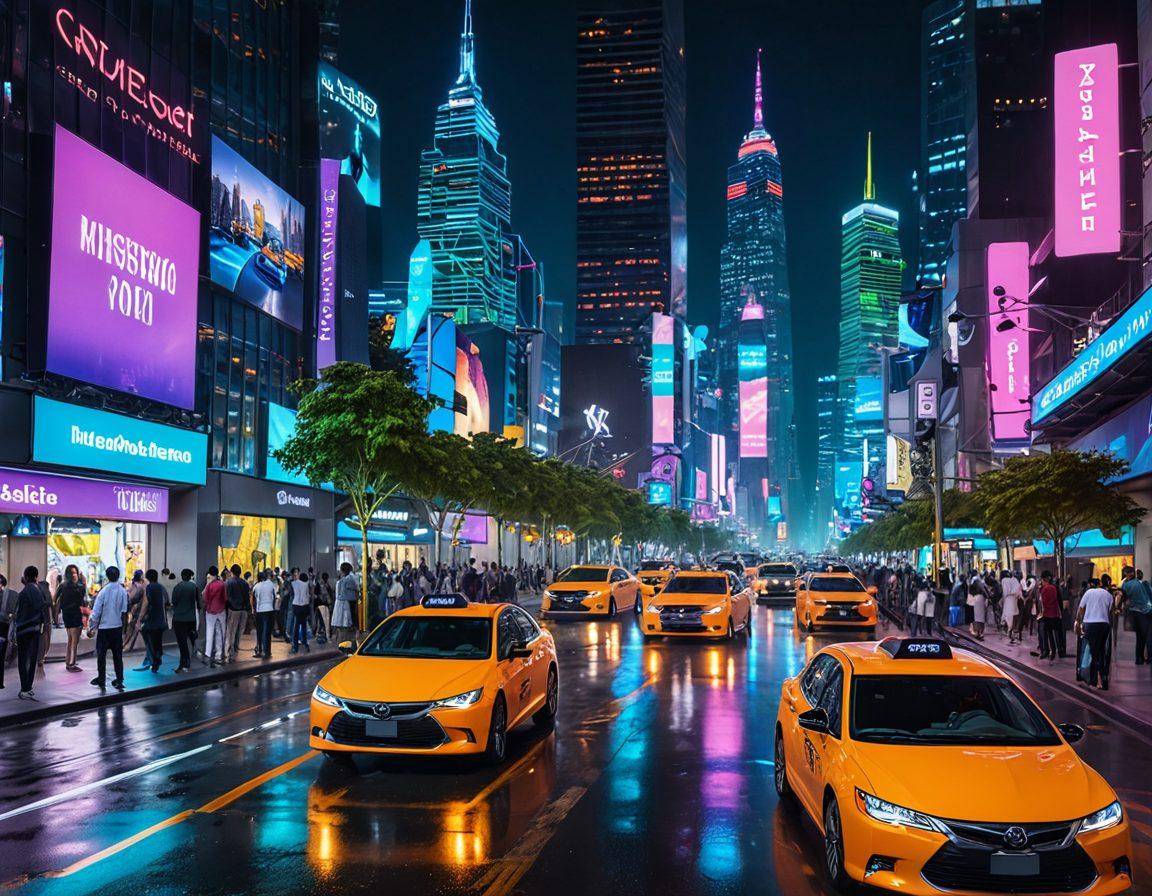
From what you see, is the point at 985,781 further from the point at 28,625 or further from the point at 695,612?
the point at 695,612

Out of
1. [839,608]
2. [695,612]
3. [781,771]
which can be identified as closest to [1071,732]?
[781,771]

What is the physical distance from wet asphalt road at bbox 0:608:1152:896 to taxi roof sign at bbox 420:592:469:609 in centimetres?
164

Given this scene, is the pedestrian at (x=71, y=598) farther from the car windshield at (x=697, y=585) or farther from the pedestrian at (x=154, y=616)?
the car windshield at (x=697, y=585)

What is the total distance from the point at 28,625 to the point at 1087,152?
3163cm

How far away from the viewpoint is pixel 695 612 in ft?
81.7

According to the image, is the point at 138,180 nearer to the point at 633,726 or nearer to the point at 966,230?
the point at 633,726

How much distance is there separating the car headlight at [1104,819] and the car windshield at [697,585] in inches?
793

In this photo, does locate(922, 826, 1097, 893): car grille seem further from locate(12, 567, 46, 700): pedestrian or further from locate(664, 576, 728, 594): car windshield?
locate(664, 576, 728, 594): car windshield

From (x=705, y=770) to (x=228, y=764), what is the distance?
468cm

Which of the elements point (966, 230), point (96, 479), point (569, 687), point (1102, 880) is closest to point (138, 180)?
point (96, 479)

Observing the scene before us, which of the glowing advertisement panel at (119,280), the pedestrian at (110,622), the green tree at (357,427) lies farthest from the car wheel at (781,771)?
the glowing advertisement panel at (119,280)

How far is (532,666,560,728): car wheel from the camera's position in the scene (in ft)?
42.0

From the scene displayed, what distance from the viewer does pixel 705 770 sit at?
1036 centimetres

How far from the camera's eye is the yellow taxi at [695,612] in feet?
81.3
